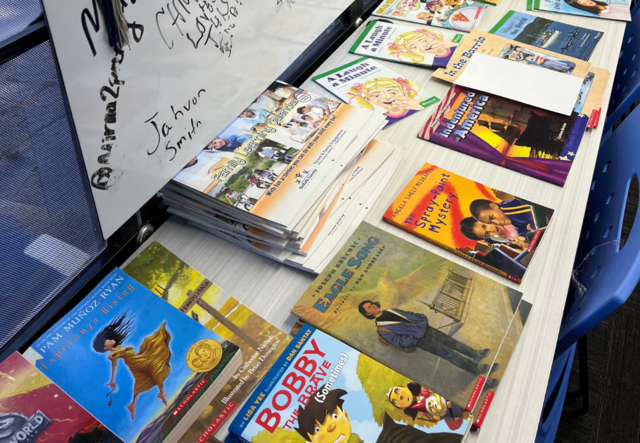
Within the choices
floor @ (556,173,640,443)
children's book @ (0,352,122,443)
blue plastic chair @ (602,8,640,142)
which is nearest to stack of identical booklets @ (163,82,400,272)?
children's book @ (0,352,122,443)

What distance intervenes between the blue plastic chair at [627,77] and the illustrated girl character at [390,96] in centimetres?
60

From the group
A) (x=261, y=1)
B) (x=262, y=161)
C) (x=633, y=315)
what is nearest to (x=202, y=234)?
(x=262, y=161)

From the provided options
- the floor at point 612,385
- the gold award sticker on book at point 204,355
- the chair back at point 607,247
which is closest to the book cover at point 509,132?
the chair back at point 607,247

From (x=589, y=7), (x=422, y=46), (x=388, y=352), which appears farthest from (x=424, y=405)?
(x=589, y=7)

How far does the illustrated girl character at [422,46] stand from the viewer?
52.5 inches

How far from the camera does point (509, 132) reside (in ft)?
3.72

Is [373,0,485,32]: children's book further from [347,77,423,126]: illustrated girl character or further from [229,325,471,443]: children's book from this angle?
[229,325,471,443]: children's book

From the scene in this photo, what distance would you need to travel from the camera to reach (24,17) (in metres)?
0.54

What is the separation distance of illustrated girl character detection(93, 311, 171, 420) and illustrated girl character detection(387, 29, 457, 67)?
994 mm

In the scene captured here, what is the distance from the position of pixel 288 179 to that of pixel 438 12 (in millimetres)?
921

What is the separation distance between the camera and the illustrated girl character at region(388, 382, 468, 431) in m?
0.67

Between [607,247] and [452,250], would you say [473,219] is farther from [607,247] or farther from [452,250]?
[607,247]

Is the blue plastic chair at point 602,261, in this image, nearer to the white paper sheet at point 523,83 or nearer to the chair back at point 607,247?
the chair back at point 607,247

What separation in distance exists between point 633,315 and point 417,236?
1289mm
